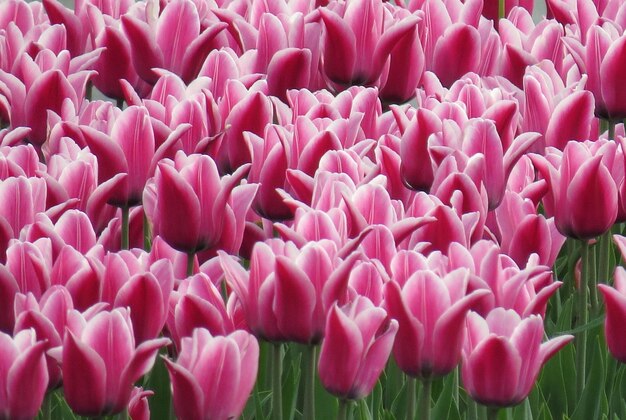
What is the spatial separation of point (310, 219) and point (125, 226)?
0.44 meters

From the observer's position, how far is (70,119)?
2010mm

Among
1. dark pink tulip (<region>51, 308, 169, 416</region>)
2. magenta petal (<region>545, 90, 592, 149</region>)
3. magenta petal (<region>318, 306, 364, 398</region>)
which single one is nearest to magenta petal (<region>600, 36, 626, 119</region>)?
magenta petal (<region>545, 90, 592, 149</region>)

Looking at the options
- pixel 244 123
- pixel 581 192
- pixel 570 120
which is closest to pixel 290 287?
pixel 581 192

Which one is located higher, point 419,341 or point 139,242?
point 419,341

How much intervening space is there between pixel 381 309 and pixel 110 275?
1.03 ft

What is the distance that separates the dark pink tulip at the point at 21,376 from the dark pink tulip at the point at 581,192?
768 millimetres

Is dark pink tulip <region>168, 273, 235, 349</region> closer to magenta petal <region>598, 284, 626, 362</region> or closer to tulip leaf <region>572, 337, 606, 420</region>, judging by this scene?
magenta petal <region>598, 284, 626, 362</region>

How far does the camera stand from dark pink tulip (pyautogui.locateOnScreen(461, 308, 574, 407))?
136 centimetres

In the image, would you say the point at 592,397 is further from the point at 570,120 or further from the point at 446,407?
the point at 570,120

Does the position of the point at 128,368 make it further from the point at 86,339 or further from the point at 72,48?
the point at 72,48

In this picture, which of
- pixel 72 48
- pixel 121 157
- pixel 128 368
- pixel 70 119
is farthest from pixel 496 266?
pixel 72 48

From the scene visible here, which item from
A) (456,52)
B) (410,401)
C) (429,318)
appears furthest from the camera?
(456,52)

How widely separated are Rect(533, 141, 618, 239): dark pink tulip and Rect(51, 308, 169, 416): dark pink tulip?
663mm

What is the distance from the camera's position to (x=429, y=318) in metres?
1.37
